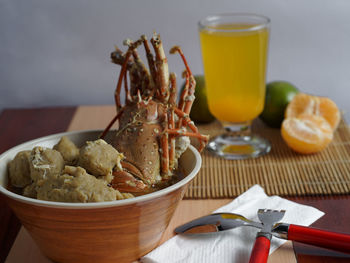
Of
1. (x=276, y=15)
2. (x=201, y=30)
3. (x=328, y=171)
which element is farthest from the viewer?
(x=276, y=15)

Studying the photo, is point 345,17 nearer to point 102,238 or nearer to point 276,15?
point 276,15

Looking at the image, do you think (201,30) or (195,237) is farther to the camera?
(201,30)

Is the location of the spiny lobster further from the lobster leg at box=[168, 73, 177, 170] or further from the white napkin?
the white napkin

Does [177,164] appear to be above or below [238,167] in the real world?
above

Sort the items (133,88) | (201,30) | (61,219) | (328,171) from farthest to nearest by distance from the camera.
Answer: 1. (201,30)
2. (328,171)
3. (133,88)
4. (61,219)

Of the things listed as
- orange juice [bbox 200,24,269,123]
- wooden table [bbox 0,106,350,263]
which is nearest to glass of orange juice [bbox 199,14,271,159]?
orange juice [bbox 200,24,269,123]

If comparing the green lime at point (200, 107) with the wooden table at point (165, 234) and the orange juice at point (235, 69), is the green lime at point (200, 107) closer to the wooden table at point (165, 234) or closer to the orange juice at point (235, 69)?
the orange juice at point (235, 69)

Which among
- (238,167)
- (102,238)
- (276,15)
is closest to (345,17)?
(276,15)
